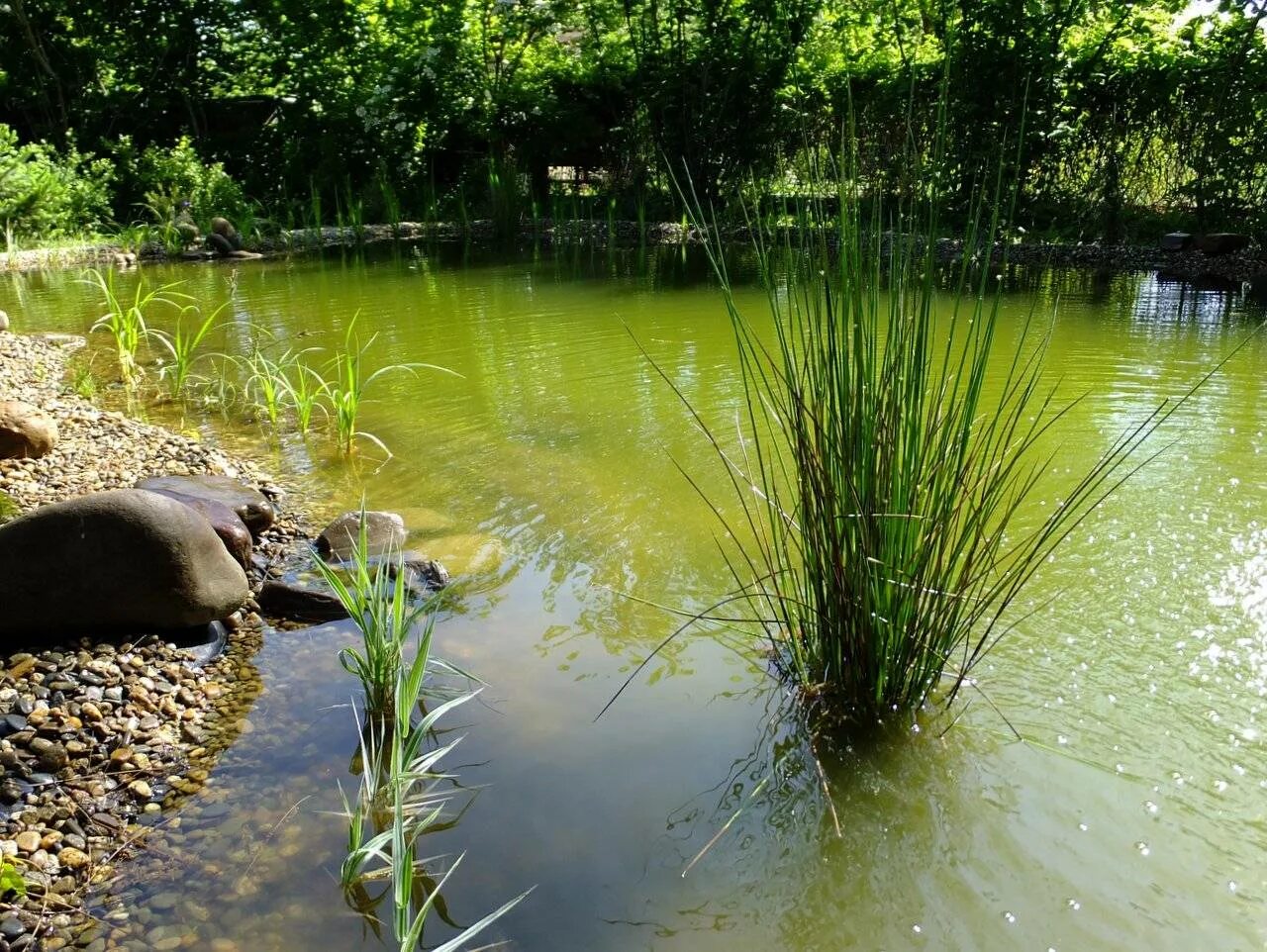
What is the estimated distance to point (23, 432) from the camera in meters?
3.65

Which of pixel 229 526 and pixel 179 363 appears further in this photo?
pixel 179 363

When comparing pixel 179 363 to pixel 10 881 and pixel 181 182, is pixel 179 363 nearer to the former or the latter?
pixel 10 881

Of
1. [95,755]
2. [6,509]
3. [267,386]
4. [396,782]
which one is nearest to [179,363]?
[267,386]

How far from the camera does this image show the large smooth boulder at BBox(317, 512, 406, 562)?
314 centimetres

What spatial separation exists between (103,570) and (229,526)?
1.82 feet

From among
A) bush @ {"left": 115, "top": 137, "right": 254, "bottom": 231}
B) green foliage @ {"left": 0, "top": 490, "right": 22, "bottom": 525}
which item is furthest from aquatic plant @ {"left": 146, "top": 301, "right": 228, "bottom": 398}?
bush @ {"left": 115, "top": 137, "right": 254, "bottom": 231}

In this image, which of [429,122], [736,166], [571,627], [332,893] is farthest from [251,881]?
[429,122]

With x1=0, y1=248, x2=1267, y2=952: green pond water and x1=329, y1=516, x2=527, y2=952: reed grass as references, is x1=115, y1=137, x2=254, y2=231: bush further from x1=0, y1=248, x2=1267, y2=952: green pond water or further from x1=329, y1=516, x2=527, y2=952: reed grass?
x1=329, y1=516, x2=527, y2=952: reed grass

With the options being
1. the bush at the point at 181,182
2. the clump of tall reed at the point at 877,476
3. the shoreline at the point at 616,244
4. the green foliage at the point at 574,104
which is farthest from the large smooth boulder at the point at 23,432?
the bush at the point at 181,182

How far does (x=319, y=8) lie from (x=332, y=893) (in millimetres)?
13931

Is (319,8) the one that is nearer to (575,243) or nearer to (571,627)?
(575,243)

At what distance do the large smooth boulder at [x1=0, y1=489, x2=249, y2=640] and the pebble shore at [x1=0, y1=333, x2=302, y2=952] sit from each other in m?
0.05

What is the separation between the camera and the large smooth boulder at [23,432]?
363cm

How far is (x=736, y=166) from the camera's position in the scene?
Answer: 39.5ft
